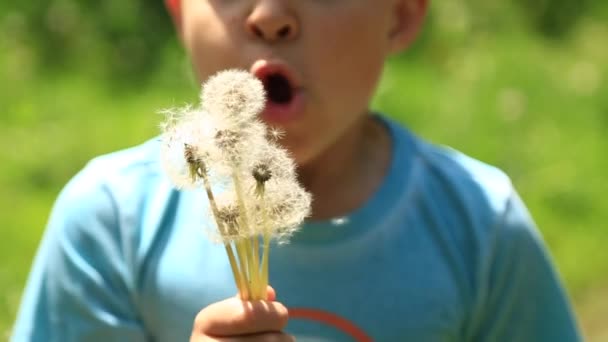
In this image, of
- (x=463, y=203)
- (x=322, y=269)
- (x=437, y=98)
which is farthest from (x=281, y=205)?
(x=437, y=98)

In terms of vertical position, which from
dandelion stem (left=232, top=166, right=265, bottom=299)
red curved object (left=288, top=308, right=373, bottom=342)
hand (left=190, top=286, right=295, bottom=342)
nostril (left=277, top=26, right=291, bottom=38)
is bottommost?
hand (left=190, top=286, right=295, bottom=342)

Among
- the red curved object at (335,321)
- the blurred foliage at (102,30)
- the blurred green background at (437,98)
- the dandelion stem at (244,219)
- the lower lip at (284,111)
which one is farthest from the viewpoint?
the blurred foliage at (102,30)

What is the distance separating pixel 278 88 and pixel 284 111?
0.03 metres

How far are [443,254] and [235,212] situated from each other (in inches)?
18.5

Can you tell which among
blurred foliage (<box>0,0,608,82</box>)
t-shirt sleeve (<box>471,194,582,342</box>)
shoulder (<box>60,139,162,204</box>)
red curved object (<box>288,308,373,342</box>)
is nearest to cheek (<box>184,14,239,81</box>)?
shoulder (<box>60,139,162,204</box>)

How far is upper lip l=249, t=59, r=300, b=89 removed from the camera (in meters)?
1.13

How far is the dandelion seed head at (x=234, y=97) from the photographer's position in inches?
35.3

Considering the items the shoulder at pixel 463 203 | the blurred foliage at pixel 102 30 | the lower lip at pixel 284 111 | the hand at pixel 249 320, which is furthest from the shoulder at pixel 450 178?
the blurred foliage at pixel 102 30

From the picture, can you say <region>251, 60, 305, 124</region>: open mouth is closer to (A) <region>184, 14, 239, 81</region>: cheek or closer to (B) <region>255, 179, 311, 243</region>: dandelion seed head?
(A) <region>184, 14, 239, 81</region>: cheek

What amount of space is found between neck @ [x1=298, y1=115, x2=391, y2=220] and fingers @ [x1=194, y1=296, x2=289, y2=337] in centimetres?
34

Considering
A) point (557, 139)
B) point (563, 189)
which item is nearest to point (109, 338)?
point (563, 189)

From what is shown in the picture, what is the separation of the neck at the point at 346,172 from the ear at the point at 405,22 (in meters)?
0.10

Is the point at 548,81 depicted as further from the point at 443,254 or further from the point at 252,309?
the point at 252,309

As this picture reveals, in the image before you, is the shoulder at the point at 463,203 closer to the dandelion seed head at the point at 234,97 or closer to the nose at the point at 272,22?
the nose at the point at 272,22
